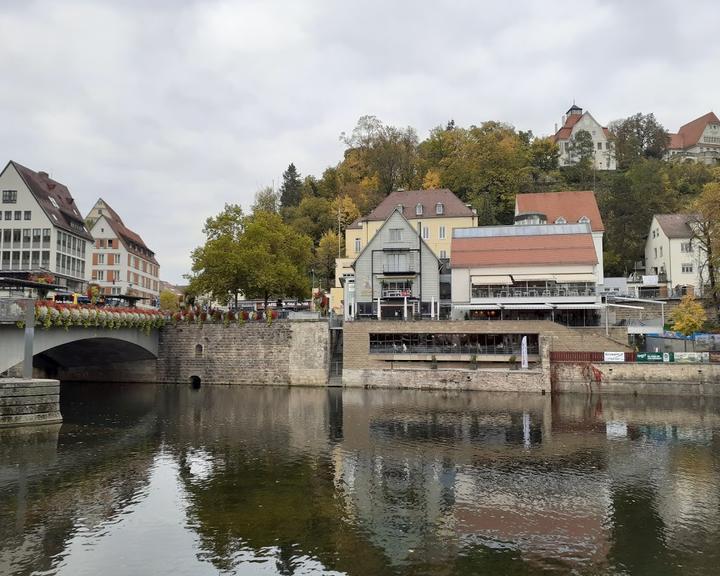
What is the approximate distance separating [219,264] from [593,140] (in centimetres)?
9819

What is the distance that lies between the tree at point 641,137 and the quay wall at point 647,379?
82044 millimetres

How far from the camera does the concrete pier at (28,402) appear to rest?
31359 millimetres

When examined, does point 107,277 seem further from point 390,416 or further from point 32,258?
point 390,416

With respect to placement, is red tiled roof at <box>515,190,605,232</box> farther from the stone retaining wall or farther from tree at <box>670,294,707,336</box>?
the stone retaining wall

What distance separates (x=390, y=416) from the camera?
38.3m

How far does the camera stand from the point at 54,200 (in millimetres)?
74938

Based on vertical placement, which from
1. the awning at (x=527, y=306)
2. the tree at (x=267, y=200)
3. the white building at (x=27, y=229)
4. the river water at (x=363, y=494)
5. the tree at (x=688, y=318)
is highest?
the tree at (x=267, y=200)

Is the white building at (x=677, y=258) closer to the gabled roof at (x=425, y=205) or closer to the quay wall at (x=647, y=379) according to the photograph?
the gabled roof at (x=425, y=205)

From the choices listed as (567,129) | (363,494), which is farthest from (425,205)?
(567,129)

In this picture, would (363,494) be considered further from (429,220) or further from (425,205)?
(425,205)

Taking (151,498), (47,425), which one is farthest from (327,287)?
(151,498)

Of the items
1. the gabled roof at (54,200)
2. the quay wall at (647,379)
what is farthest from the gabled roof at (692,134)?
the gabled roof at (54,200)

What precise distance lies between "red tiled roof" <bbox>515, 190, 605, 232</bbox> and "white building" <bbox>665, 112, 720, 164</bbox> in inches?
2899

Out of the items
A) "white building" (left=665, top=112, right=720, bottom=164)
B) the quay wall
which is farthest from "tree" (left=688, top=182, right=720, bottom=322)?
"white building" (left=665, top=112, right=720, bottom=164)
